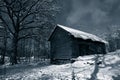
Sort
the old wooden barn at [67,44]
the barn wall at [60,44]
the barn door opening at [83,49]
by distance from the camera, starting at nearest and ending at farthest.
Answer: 1. the old wooden barn at [67,44]
2. the barn wall at [60,44]
3. the barn door opening at [83,49]

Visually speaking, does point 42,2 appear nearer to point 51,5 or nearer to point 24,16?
point 51,5

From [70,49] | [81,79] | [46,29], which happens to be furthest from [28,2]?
[81,79]

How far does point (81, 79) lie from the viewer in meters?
8.07

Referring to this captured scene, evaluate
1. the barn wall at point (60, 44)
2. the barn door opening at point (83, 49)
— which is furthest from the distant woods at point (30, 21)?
the barn door opening at point (83, 49)

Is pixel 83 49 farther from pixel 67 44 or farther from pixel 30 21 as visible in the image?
pixel 30 21

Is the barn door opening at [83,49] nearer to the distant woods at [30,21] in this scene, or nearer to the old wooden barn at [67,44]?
the old wooden barn at [67,44]

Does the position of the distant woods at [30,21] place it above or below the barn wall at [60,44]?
above

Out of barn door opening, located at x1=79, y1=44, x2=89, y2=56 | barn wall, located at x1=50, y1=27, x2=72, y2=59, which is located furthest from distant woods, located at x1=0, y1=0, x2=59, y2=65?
barn door opening, located at x1=79, y1=44, x2=89, y2=56

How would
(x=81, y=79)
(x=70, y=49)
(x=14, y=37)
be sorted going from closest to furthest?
(x=81, y=79)
(x=70, y=49)
(x=14, y=37)

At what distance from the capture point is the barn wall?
22.9 meters

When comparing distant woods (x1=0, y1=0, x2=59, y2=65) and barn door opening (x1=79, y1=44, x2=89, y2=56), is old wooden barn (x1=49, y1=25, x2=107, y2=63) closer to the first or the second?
barn door opening (x1=79, y1=44, x2=89, y2=56)

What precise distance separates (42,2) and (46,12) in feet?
5.95

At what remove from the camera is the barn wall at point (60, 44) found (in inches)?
902

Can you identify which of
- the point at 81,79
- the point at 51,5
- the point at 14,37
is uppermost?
the point at 51,5
